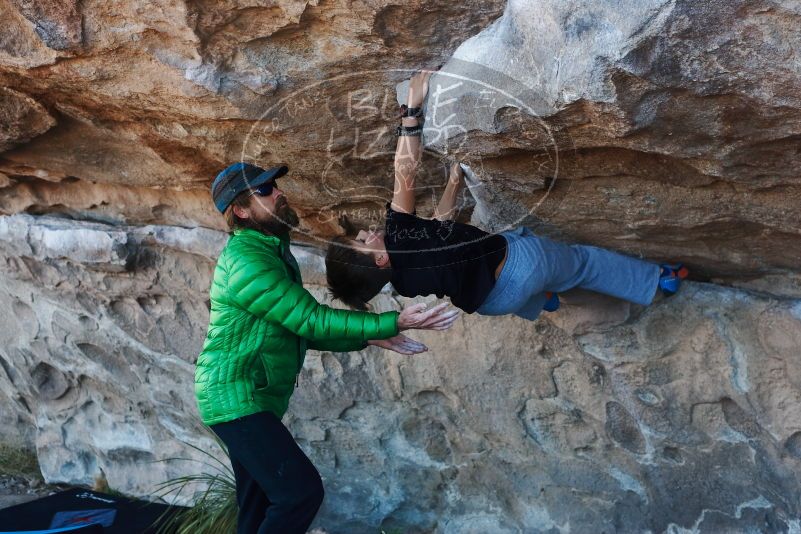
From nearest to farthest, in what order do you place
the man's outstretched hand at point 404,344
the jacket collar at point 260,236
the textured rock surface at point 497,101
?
the textured rock surface at point 497,101 → the jacket collar at point 260,236 → the man's outstretched hand at point 404,344

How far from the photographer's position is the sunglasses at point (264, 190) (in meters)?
2.16

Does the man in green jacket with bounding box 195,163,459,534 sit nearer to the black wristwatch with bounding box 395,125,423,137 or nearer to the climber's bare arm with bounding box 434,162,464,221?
the black wristwatch with bounding box 395,125,423,137

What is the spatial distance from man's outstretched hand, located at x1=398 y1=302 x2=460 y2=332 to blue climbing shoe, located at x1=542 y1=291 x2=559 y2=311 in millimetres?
731

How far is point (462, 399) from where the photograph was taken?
326 centimetres

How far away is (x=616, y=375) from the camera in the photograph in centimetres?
289

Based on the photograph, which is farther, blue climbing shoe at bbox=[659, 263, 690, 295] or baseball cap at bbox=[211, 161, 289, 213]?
blue climbing shoe at bbox=[659, 263, 690, 295]

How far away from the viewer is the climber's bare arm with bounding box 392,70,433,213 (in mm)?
2215

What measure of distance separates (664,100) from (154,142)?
1.74 m

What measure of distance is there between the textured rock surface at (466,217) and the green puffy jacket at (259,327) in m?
0.52

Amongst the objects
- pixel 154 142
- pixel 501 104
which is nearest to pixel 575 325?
pixel 501 104

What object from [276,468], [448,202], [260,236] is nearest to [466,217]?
[448,202]

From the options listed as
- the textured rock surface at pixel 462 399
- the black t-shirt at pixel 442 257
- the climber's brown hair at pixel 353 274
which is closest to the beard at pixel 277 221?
the climber's brown hair at pixel 353 274

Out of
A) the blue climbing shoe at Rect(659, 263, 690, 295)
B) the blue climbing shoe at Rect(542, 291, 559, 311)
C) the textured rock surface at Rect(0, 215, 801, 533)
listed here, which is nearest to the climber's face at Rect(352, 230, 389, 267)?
the blue climbing shoe at Rect(542, 291, 559, 311)

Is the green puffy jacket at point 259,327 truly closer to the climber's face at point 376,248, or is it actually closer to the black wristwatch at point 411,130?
the climber's face at point 376,248
